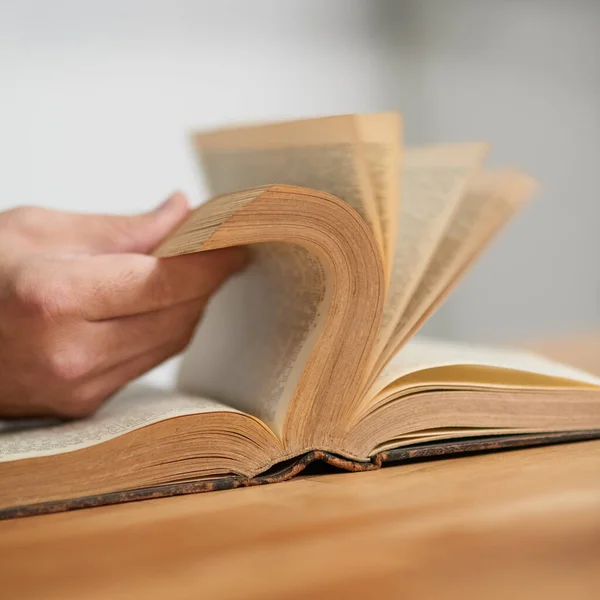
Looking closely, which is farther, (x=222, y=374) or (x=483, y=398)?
(x=222, y=374)

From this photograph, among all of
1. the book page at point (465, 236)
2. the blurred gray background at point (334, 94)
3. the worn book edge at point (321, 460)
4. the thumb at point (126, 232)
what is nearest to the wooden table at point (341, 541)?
the worn book edge at point (321, 460)

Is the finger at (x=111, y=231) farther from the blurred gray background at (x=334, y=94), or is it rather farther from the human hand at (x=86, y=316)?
the blurred gray background at (x=334, y=94)

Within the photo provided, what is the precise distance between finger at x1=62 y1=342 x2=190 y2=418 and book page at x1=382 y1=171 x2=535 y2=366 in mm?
260

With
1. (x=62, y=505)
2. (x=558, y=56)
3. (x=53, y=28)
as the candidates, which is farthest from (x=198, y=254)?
(x=558, y=56)

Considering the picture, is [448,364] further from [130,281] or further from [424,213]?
[130,281]

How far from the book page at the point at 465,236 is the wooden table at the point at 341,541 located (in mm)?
143

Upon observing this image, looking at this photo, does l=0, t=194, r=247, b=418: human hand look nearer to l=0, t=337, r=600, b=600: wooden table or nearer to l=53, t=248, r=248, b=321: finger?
l=53, t=248, r=248, b=321: finger

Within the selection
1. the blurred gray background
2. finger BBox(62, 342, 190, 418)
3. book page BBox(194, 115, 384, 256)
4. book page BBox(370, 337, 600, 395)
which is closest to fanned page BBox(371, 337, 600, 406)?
book page BBox(370, 337, 600, 395)

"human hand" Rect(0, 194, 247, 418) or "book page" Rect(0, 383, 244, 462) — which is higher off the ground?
"human hand" Rect(0, 194, 247, 418)

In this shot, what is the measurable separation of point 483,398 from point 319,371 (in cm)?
16

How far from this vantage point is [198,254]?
699 mm

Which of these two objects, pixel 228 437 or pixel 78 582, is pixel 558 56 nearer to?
pixel 228 437

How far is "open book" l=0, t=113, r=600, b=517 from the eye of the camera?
1.93 ft

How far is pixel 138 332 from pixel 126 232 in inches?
6.8
